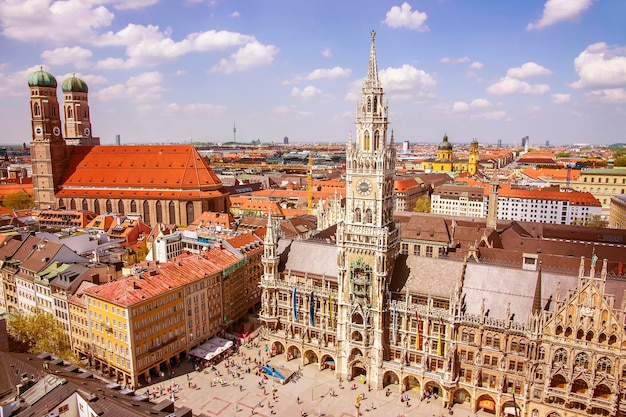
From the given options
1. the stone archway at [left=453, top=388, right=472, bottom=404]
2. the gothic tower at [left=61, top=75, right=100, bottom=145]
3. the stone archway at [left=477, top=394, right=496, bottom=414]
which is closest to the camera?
the stone archway at [left=477, top=394, right=496, bottom=414]

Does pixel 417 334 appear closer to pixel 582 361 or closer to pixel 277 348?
pixel 582 361

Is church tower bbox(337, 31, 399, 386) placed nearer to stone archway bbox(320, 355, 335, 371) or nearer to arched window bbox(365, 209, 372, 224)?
arched window bbox(365, 209, 372, 224)

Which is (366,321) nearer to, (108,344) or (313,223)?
(108,344)

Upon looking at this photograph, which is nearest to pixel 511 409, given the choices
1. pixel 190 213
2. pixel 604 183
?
pixel 190 213

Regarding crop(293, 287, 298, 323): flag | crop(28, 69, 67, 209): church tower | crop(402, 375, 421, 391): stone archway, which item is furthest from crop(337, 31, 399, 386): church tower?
crop(28, 69, 67, 209): church tower

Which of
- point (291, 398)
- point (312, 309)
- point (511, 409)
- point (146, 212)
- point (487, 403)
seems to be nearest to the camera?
point (511, 409)

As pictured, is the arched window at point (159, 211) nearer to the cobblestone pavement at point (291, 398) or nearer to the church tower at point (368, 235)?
the cobblestone pavement at point (291, 398)
